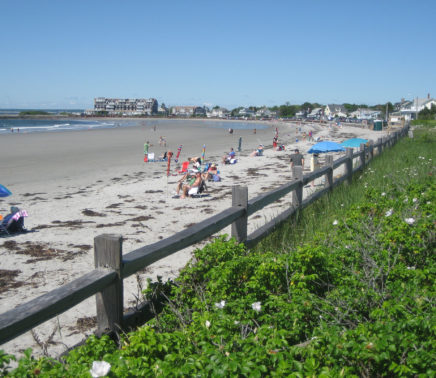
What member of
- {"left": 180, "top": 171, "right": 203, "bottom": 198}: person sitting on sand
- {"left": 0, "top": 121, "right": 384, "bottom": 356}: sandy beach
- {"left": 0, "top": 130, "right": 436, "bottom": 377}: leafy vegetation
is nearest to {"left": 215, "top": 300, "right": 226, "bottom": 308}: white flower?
{"left": 0, "top": 130, "right": 436, "bottom": 377}: leafy vegetation

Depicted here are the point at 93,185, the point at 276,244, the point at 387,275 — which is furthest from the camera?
the point at 93,185

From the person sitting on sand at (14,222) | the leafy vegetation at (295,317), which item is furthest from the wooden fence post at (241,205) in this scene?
the person sitting on sand at (14,222)

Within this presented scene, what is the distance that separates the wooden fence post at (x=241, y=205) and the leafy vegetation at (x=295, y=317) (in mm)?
778

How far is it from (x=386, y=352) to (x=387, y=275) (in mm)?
1313

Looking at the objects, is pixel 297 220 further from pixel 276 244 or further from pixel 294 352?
pixel 294 352

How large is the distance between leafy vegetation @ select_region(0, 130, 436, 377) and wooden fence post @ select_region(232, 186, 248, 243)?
2.55ft

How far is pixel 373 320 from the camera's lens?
8.80 feet

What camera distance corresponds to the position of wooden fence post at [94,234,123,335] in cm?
275

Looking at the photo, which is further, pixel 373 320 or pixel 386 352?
pixel 373 320

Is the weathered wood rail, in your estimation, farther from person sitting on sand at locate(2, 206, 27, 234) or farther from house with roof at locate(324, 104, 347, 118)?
house with roof at locate(324, 104, 347, 118)

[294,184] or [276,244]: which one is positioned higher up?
[294,184]

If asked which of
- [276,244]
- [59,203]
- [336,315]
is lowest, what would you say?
[59,203]

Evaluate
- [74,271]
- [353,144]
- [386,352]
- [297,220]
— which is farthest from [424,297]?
[353,144]

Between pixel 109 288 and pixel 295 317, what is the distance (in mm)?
1177
